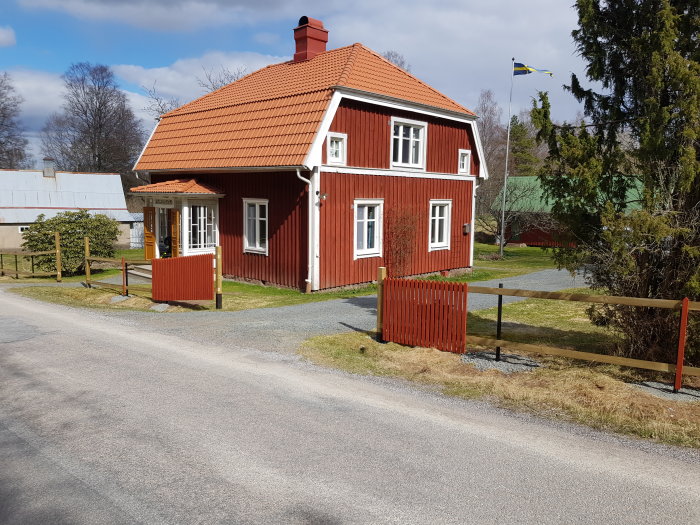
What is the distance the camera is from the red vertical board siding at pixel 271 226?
15781mm

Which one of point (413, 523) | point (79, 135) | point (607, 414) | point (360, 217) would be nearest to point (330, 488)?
point (413, 523)

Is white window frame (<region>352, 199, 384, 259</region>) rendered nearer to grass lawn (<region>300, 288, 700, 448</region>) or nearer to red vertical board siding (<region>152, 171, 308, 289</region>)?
red vertical board siding (<region>152, 171, 308, 289</region>)

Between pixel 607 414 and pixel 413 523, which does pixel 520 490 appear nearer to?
pixel 413 523

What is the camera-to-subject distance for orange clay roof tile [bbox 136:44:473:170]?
15.7 meters

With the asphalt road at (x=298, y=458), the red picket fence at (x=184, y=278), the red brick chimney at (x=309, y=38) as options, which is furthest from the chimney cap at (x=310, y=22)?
the asphalt road at (x=298, y=458)

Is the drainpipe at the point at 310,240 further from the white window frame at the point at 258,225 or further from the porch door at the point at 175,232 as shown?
the porch door at the point at 175,232

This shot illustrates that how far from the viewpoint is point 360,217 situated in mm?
17141

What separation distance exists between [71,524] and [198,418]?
2132mm

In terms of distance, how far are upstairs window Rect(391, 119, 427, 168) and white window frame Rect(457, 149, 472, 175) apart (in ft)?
Result: 7.81

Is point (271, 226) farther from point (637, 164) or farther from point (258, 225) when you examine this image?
point (637, 164)

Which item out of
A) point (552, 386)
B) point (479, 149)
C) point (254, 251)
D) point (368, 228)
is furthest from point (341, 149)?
point (552, 386)

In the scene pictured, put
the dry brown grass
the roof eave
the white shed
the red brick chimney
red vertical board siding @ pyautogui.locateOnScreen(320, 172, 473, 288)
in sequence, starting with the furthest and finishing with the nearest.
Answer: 1. the white shed
2. the red brick chimney
3. red vertical board siding @ pyautogui.locateOnScreen(320, 172, 473, 288)
4. the roof eave
5. the dry brown grass

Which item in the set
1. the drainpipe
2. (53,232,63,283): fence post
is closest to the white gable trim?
the drainpipe

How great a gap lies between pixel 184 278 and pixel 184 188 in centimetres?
470
